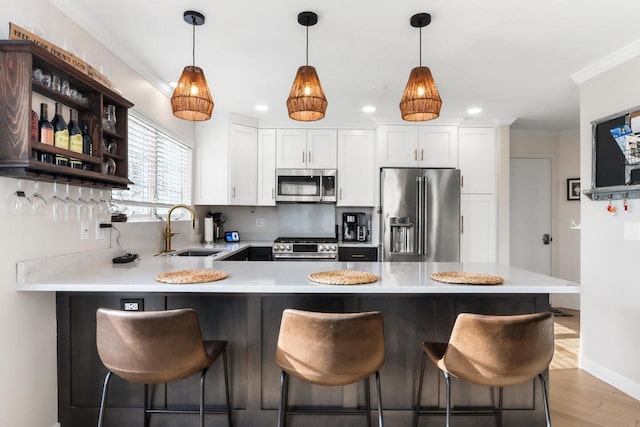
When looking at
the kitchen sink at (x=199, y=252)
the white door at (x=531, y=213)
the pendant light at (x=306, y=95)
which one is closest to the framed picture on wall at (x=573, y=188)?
the white door at (x=531, y=213)

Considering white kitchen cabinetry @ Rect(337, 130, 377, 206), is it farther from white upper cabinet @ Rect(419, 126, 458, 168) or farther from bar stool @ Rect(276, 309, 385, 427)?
bar stool @ Rect(276, 309, 385, 427)

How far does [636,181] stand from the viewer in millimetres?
2400

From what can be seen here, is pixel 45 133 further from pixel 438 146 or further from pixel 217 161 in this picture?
pixel 438 146

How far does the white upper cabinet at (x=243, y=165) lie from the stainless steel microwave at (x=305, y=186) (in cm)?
31

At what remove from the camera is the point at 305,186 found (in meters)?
4.25

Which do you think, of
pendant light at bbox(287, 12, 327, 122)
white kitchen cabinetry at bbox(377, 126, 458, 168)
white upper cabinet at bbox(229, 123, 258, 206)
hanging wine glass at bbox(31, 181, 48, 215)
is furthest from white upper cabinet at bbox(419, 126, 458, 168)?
hanging wine glass at bbox(31, 181, 48, 215)

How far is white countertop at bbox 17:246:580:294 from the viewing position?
1589 millimetres

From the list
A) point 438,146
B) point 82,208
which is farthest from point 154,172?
point 438,146

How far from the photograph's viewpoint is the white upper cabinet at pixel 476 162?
4133 millimetres

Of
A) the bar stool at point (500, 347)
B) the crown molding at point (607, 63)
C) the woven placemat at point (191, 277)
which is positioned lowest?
the bar stool at point (500, 347)

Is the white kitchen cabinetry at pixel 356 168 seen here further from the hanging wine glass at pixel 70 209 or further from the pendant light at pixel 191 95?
the hanging wine glass at pixel 70 209

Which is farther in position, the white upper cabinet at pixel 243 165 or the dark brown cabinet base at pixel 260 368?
the white upper cabinet at pixel 243 165

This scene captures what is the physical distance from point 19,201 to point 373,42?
2.21 metres

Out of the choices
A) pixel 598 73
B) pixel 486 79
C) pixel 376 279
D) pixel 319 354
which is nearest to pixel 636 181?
pixel 598 73
